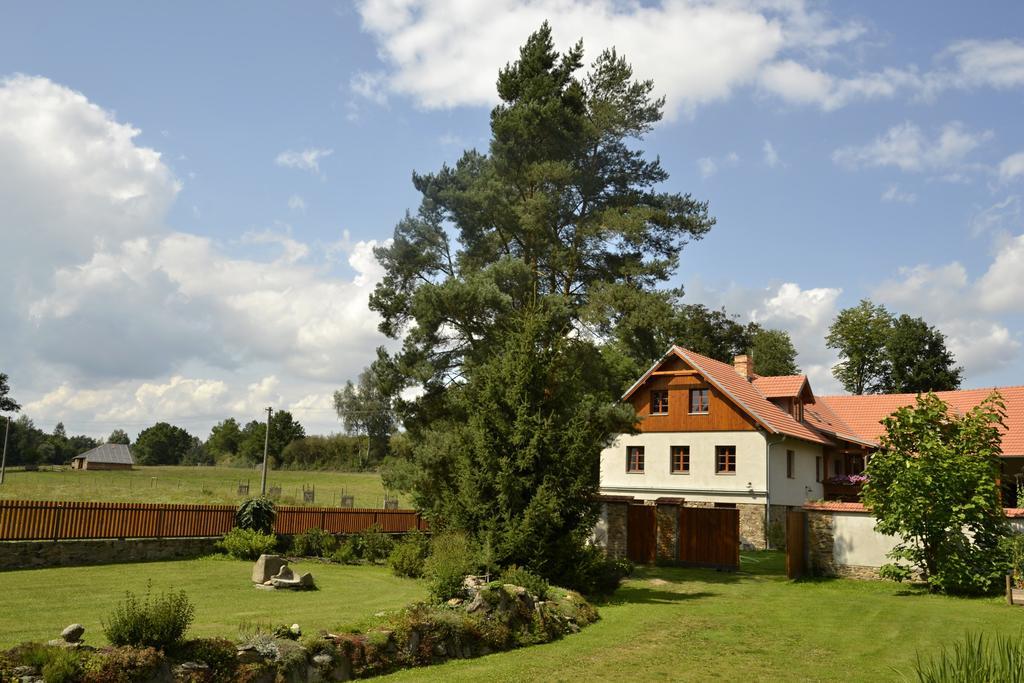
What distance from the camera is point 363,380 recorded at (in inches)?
4033

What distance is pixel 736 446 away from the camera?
3519 centimetres

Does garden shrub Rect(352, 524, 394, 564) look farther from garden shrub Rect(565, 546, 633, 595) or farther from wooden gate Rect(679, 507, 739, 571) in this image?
wooden gate Rect(679, 507, 739, 571)

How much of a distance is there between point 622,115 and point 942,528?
17.1 metres

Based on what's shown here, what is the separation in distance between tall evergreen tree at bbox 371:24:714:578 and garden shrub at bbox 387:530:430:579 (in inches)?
88.0

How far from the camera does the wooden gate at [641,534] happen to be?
2547 centimetres

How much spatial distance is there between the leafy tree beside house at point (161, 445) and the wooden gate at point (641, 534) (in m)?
109

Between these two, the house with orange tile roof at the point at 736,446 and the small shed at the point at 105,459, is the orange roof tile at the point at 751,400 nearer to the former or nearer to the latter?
the house with orange tile roof at the point at 736,446

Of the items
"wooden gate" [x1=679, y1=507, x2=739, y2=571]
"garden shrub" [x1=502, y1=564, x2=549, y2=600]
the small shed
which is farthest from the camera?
the small shed

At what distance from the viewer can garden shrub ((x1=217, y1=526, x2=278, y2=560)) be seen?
2375 cm

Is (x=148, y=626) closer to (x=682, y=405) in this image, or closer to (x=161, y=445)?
(x=682, y=405)

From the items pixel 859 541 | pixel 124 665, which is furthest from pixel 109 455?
pixel 124 665

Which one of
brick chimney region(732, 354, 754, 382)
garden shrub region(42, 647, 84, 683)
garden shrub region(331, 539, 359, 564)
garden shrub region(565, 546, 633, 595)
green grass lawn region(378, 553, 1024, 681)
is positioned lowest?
garden shrub region(331, 539, 359, 564)

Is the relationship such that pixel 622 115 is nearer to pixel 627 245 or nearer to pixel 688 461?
pixel 627 245

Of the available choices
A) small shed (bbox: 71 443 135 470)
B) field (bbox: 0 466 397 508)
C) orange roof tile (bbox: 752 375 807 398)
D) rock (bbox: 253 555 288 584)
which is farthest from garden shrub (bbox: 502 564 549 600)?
small shed (bbox: 71 443 135 470)
